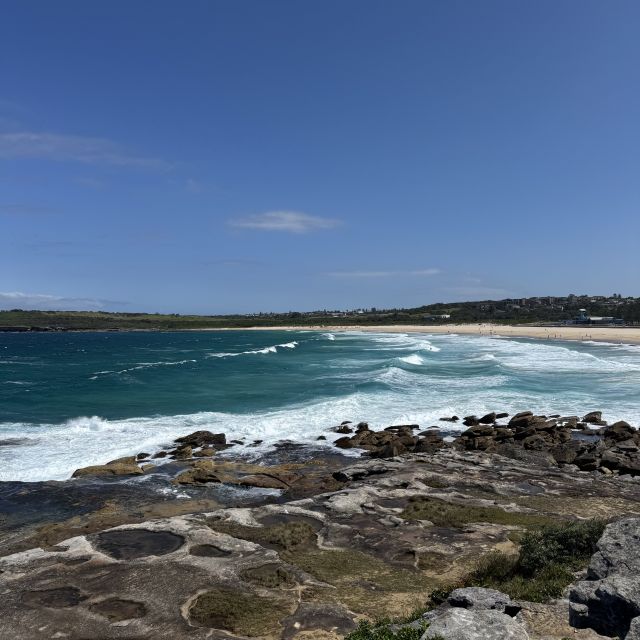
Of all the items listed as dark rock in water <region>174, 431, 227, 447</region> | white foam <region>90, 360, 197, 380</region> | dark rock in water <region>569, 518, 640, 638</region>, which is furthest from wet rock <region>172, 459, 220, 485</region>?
white foam <region>90, 360, 197, 380</region>

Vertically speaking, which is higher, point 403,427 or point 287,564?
point 287,564

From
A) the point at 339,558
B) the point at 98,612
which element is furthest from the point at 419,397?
the point at 98,612

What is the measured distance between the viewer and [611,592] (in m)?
7.20

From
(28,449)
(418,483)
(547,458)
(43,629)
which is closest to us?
(43,629)

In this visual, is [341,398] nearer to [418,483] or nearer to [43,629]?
[418,483]

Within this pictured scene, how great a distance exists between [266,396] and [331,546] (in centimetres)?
2688

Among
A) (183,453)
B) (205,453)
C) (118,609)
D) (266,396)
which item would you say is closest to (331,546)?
(118,609)

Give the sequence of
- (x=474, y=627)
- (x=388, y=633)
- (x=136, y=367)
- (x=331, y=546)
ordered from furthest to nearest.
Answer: (x=136, y=367)
(x=331, y=546)
(x=388, y=633)
(x=474, y=627)

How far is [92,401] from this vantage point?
38.8 m

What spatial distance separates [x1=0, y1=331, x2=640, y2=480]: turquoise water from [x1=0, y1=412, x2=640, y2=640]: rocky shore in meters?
5.46

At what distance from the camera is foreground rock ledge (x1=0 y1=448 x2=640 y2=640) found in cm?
949

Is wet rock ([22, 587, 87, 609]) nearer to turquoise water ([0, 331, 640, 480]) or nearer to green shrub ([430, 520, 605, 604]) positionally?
green shrub ([430, 520, 605, 604])

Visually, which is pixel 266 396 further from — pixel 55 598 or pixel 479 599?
A: pixel 479 599

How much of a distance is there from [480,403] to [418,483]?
18.7m
